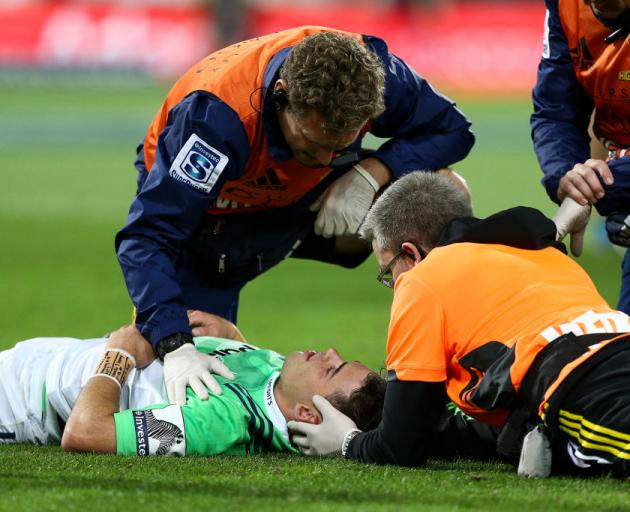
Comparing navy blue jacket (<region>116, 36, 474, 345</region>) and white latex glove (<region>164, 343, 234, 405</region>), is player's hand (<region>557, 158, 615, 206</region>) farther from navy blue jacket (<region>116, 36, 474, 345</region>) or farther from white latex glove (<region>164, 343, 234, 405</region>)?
white latex glove (<region>164, 343, 234, 405</region>)

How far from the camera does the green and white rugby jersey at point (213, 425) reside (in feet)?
14.4

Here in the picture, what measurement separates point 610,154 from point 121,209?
9887 millimetres

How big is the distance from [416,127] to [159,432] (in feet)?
6.55

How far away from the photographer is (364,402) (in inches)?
179

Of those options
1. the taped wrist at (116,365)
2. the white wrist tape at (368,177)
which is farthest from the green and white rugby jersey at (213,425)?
the white wrist tape at (368,177)

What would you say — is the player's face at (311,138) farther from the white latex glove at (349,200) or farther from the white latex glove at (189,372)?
the white latex glove at (189,372)

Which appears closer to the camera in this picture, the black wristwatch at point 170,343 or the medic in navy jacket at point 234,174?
the black wristwatch at point 170,343

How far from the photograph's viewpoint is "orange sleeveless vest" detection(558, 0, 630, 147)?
16.3ft

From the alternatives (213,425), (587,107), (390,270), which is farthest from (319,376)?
(587,107)

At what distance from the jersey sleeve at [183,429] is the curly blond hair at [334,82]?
1110 millimetres

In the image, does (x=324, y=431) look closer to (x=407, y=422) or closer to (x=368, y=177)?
(x=407, y=422)

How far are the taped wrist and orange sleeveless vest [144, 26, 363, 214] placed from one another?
36.2 inches

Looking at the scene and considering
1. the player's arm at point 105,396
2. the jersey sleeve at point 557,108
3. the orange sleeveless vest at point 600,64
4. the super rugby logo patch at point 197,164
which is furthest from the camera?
the jersey sleeve at point 557,108

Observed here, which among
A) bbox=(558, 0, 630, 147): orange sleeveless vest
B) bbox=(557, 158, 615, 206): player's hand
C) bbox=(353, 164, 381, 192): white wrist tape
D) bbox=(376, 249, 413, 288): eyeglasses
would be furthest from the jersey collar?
bbox=(558, 0, 630, 147): orange sleeveless vest
